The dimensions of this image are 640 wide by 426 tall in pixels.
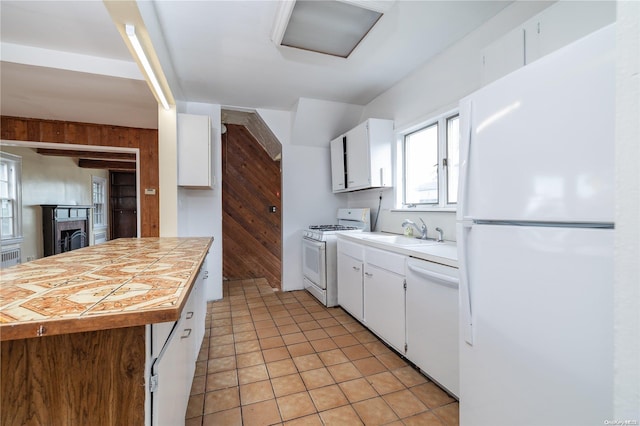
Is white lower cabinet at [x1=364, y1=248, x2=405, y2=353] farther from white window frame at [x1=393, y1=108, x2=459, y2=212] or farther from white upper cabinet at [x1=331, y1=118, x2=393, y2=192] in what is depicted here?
white upper cabinet at [x1=331, y1=118, x2=393, y2=192]

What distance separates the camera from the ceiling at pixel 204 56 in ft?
6.41

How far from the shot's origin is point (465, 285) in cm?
127

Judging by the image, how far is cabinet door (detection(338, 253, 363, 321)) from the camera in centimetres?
273

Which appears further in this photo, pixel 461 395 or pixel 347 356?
pixel 347 356

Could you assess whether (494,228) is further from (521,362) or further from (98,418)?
(98,418)

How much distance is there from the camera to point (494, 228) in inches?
44.4

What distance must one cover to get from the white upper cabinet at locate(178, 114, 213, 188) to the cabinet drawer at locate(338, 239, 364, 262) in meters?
1.61

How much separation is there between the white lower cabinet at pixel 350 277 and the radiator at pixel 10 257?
16.6 ft

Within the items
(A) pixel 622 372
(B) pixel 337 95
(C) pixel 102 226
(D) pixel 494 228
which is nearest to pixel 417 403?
(D) pixel 494 228

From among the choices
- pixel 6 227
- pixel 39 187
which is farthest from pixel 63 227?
pixel 6 227

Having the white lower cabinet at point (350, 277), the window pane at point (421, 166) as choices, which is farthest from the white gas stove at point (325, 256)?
the window pane at point (421, 166)

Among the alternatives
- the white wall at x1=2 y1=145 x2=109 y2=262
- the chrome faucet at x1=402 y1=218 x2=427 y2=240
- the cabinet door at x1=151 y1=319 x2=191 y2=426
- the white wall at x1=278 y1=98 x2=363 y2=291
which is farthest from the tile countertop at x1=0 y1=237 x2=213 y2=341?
the white wall at x1=2 y1=145 x2=109 y2=262

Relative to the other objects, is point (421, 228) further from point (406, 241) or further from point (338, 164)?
point (338, 164)

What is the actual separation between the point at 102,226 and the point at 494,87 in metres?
9.44
